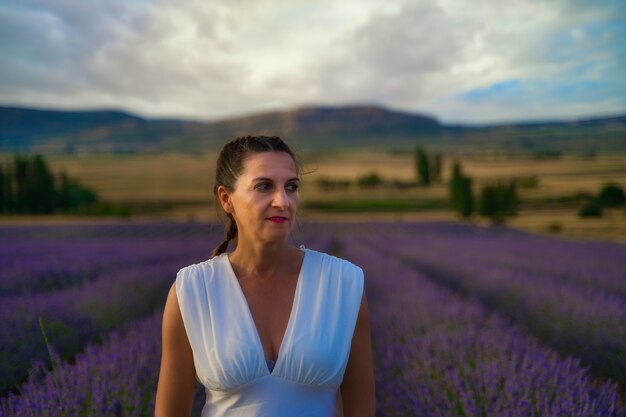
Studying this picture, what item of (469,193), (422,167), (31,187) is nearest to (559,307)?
(31,187)

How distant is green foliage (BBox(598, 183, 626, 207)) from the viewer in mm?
4773

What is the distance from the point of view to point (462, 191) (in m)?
15.5

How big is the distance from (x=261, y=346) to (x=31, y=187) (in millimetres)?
10869

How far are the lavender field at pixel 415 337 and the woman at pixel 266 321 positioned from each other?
37cm

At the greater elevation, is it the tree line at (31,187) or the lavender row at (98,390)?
the tree line at (31,187)

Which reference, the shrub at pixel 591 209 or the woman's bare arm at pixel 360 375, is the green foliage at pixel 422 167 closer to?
the shrub at pixel 591 209

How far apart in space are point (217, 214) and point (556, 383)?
1.59m

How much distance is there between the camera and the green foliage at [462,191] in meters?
15.3

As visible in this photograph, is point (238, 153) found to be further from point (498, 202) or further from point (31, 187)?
point (498, 202)

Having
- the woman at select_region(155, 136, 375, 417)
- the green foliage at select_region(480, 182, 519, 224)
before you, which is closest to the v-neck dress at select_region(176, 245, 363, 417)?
the woman at select_region(155, 136, 375, 417)

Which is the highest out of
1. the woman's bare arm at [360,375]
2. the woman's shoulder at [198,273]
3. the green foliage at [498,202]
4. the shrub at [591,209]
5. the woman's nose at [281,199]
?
the woman's nose at [281,199]

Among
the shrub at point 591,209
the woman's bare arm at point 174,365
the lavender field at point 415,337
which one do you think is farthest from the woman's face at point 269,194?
the shrub at point 591,209

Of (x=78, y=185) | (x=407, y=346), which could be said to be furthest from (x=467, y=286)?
(x=78, y=185)

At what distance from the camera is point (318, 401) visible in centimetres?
129
